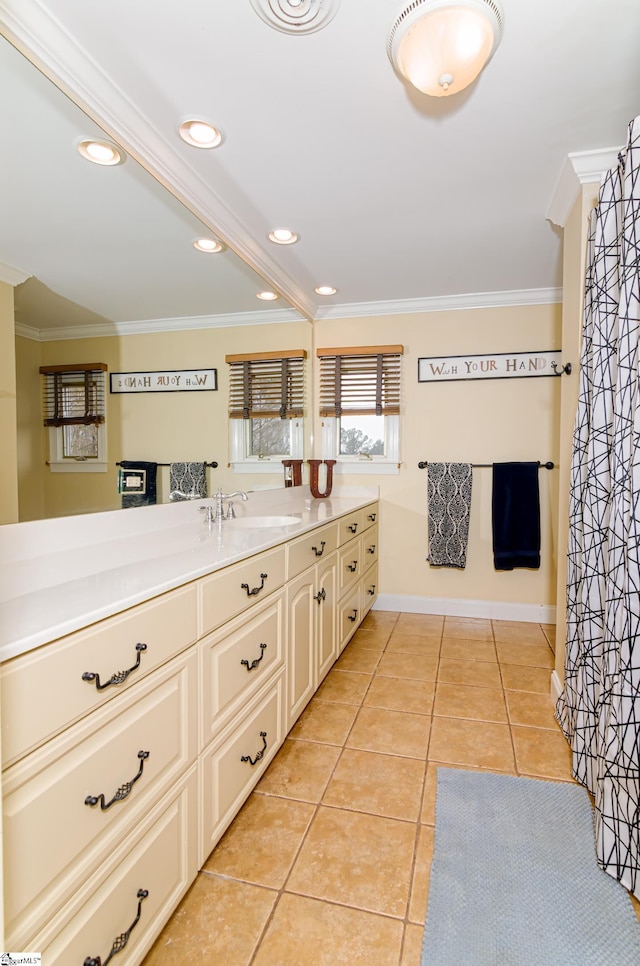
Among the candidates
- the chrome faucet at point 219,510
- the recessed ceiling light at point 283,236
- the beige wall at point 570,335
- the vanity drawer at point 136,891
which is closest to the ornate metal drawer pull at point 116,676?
the vanity drawer at point 136,891

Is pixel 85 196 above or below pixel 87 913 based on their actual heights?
above

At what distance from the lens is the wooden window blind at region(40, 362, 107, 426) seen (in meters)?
1.41

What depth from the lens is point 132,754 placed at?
0.99m

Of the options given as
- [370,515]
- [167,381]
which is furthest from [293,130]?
[370,515]

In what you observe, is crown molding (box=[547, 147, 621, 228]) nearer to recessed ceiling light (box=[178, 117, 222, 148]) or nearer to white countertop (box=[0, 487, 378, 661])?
recessed ceiling light (box=[178, 117, 222, 148])

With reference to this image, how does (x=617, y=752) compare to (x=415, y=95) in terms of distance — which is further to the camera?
(x=415, y=95)

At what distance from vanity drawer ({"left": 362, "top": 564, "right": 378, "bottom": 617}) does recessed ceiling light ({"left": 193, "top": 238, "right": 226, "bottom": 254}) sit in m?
2.05

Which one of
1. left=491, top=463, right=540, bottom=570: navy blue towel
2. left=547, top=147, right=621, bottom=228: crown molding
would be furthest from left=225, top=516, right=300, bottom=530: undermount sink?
left=547, top=147, right=621, bottom=228: crown molding

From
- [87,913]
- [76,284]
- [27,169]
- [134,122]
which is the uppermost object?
[134,122]

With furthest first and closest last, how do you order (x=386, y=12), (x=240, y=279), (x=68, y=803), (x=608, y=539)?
(x=240, y=279) < (x=608, y=539) < (x=386, y=12) < (x=68, y=803)

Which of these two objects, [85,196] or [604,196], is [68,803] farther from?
[604,196]

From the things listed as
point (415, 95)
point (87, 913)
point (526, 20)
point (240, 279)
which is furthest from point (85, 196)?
point (87, 913)

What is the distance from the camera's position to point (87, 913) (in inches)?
34.2

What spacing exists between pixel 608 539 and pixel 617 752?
589mm
